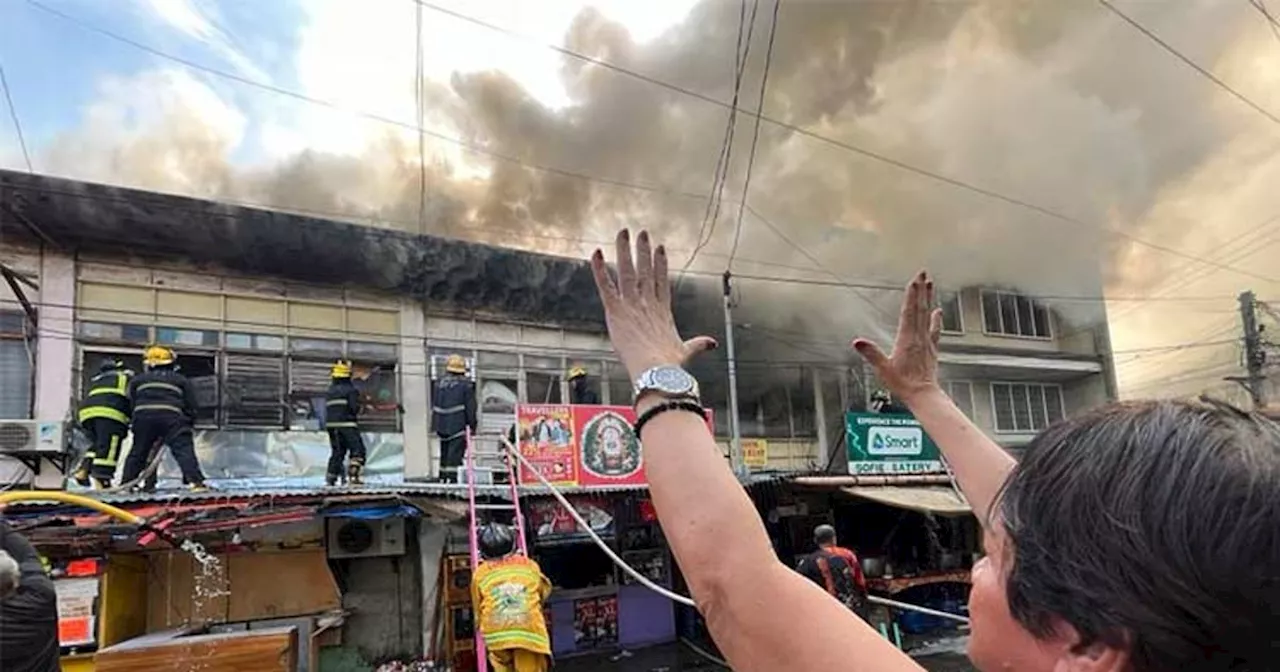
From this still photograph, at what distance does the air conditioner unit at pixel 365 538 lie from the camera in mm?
9031

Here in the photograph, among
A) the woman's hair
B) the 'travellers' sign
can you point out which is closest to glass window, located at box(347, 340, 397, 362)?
the 'travellers' sign

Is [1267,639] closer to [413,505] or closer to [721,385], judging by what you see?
[413,505]

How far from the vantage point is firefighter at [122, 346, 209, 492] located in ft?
26.1

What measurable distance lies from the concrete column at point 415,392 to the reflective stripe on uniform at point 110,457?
368 cm

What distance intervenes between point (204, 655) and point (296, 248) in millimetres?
6080

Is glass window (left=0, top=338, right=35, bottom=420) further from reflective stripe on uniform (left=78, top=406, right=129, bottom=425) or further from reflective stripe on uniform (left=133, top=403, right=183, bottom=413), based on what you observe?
reflective stripe on uniform (left=133, top=403, right=183, bottom=413)

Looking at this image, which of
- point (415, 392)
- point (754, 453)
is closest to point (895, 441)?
point (754, 453)

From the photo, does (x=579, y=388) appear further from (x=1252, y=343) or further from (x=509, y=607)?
(x=1252, y=343)

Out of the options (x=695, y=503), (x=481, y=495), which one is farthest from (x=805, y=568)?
(x=695, y=503)

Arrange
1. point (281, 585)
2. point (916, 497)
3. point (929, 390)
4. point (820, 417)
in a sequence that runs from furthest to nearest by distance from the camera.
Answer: point (820, 417), point (916, 497), point (281, 585), point (929, 390)

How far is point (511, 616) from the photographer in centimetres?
462

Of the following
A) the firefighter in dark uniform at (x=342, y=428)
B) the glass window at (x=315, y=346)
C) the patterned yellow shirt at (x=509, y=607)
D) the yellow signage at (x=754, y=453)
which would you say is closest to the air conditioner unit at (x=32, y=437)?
the glass window at (x=315, y=346)

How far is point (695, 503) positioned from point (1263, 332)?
19.7m

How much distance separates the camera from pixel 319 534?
8922 mm
